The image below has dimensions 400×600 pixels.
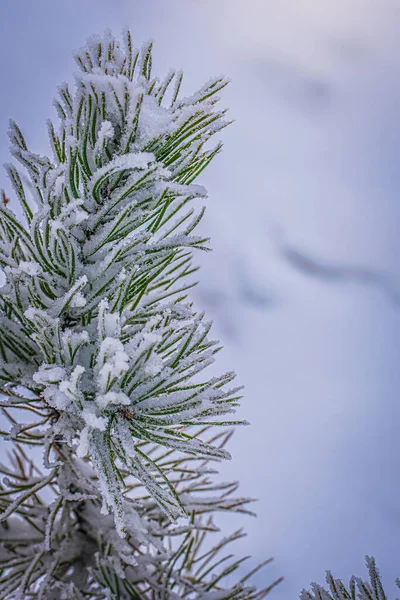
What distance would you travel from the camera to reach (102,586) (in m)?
1.77

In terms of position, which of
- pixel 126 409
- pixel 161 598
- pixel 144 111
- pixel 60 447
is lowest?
pixel 161 598

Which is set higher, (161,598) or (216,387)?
(216,387)

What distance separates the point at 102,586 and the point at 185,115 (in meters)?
1.61

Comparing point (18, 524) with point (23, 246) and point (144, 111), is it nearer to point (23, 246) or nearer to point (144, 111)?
point (23, 246)

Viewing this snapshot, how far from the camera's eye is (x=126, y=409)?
1.05m

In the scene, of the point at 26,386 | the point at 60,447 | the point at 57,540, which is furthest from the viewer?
the point at 57,540

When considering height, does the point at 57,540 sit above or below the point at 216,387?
below

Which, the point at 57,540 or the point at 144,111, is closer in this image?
the point at 144,111

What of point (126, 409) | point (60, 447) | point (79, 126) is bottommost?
point (60, 447)

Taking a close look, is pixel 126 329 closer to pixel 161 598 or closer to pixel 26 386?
pixel 26 386

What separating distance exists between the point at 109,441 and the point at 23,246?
1.76ft

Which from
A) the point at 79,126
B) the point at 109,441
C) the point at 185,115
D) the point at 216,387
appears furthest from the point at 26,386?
the point at 185,115

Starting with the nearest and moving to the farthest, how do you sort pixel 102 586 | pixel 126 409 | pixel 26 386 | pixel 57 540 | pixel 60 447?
pixel 126 409, pixel 26 386, pixel 60 447, pixel 102 586, pixel 57 540

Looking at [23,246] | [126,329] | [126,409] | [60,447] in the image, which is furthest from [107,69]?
[60,447]
